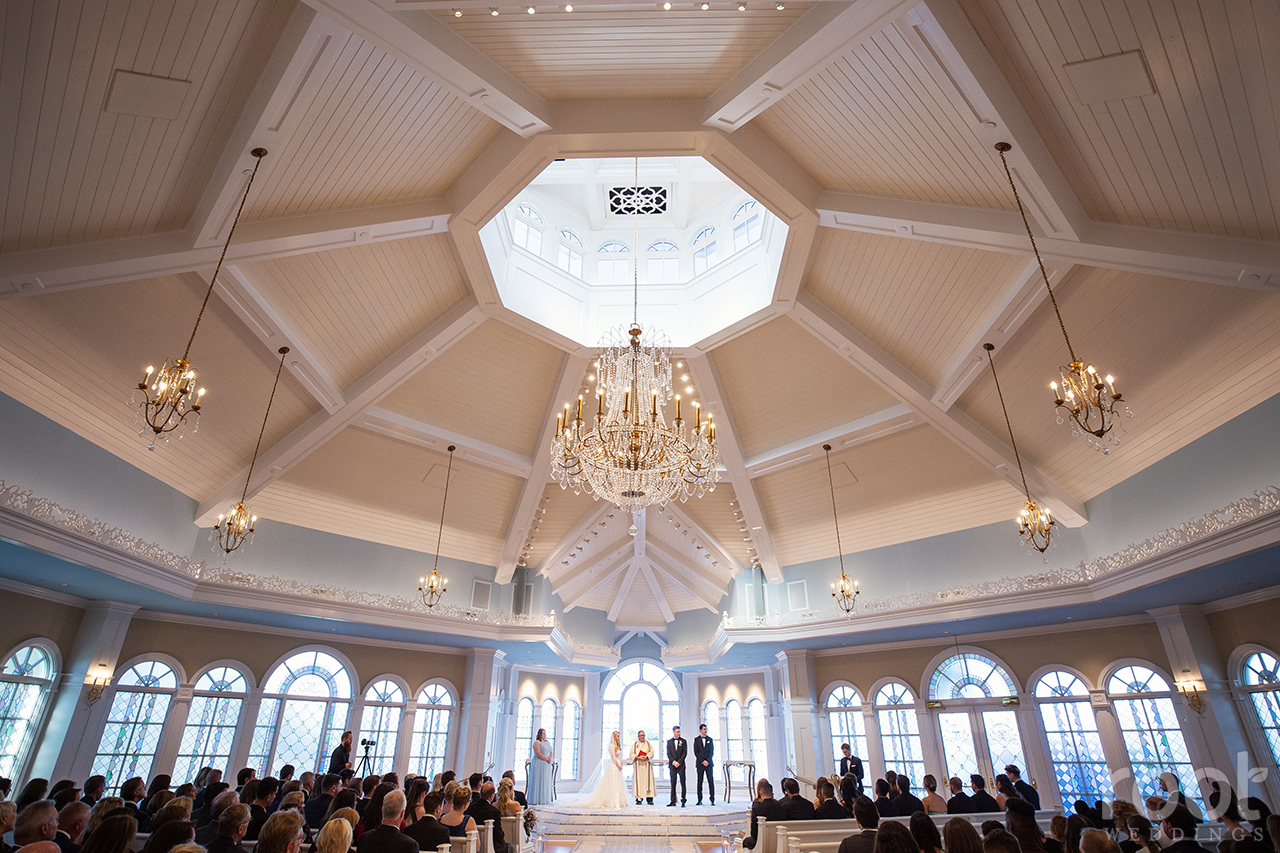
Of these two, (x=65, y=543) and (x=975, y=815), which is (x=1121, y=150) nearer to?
(x=975, y=815)

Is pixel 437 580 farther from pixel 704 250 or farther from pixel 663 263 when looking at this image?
pixel 704 250

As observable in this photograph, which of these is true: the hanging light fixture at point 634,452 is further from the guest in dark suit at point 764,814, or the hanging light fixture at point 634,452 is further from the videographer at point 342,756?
the videographer at point 342,756

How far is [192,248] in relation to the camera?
25.1 ft

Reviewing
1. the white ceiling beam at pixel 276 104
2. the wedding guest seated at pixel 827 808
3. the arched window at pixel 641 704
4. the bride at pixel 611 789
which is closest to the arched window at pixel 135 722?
the bride at pixel 611 789

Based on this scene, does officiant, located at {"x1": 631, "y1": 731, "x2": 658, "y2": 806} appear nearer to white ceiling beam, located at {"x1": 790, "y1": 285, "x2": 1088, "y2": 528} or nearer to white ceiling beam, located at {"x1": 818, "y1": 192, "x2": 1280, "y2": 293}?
white ceiling beam, located at {"x1": 790, "y1": 285, "x2": 1088, "y2": 528}

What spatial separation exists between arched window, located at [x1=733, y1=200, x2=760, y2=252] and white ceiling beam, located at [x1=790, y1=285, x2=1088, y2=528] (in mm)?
1940

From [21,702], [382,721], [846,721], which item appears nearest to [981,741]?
[846,721]

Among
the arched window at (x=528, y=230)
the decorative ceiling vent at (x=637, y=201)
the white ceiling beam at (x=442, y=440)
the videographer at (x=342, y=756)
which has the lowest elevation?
the videographer at (x=342, y=756)

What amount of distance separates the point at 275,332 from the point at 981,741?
A: 1534 cm

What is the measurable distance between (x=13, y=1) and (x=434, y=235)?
5.74 meters

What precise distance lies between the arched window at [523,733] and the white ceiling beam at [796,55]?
15.7 metres

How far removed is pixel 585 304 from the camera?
537 inches

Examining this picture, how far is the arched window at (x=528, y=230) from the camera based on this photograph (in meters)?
12.5

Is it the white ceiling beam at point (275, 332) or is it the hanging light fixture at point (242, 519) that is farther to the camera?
the hanging light fixture at point (242, 519)
